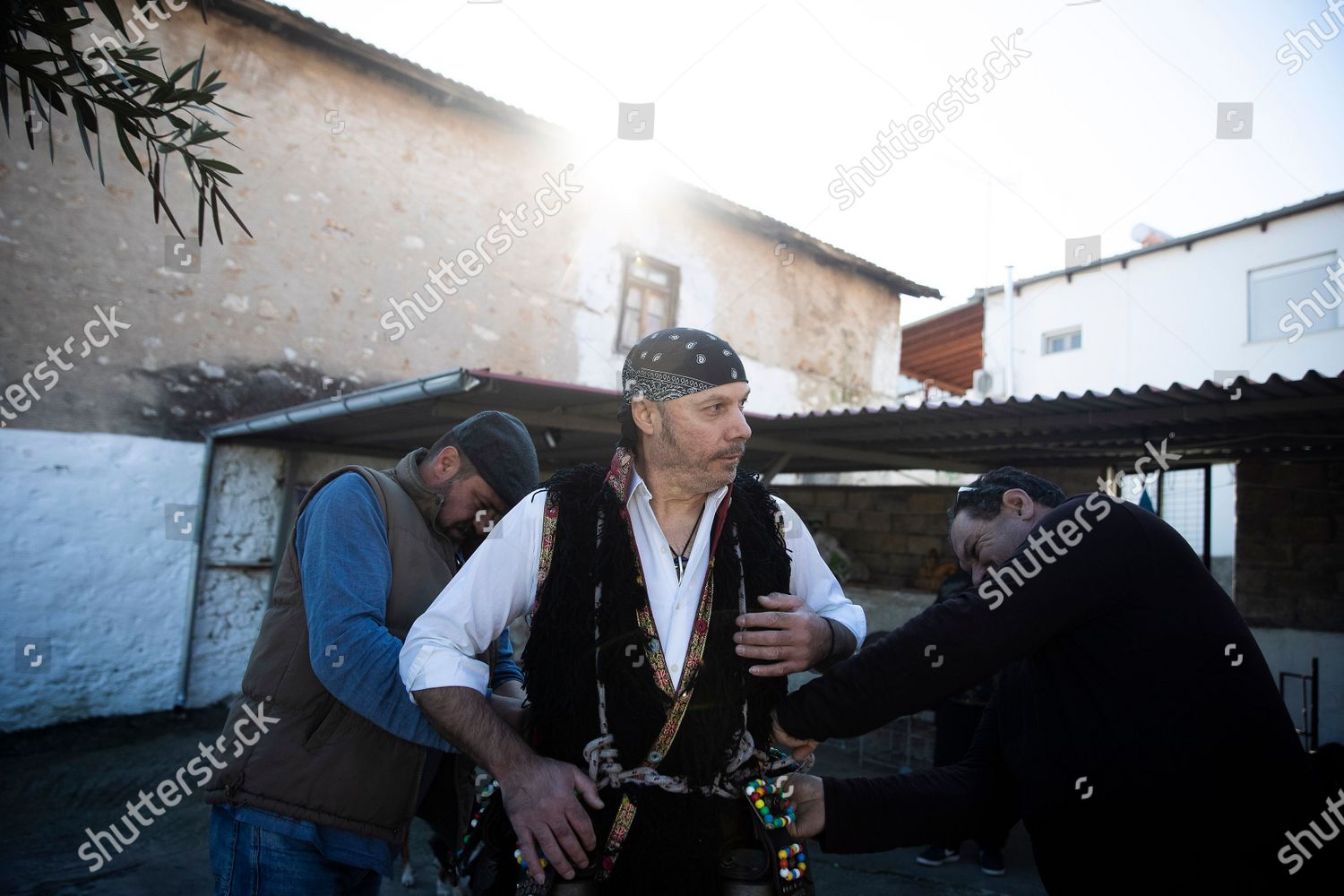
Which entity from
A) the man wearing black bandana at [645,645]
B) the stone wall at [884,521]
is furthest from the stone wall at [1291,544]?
the man wearing black bandana at [645,645]

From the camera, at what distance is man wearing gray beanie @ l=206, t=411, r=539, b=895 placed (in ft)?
5.86

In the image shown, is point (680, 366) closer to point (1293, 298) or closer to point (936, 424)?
point (936, 424)

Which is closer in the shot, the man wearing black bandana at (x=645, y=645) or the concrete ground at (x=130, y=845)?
the man wearing black bandana at (x=645, y=645)

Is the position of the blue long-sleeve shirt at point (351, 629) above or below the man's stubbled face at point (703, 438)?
below

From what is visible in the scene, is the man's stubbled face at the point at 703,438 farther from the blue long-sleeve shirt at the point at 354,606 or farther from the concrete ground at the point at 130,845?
the concrete ground at the point at 130,845

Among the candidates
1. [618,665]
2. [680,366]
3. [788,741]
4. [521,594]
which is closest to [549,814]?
[618,665]

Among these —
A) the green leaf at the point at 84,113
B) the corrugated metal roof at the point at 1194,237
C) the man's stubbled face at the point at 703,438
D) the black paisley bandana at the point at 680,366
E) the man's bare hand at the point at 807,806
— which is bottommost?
the man's bare hand at the point at 807,806

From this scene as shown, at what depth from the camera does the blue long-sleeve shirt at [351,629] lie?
69.4 inches

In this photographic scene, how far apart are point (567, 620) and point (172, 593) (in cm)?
708

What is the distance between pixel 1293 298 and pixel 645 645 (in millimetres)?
14859

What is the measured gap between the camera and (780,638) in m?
1.65

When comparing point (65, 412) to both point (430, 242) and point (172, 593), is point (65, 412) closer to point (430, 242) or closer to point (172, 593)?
point (172, 593)

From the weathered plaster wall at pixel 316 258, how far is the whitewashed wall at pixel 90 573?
1.04 feet

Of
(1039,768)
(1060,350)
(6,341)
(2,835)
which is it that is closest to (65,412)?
(6,341)
